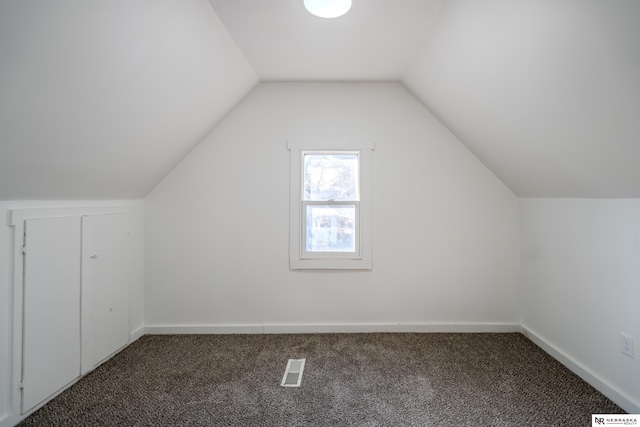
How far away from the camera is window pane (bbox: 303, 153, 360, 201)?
120 inches

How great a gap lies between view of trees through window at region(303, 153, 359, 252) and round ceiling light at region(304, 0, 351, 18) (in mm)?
1362

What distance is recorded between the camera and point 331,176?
3057 millimetres

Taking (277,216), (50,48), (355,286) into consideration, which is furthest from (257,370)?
(50,48)

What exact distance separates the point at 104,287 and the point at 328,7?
2609 mm

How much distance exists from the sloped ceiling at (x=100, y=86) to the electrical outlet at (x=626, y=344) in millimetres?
3228

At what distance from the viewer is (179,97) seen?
2.19 meters

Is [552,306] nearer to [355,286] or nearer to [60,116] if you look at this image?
[355,286]

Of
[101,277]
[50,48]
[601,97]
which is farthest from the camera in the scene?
[101,277]

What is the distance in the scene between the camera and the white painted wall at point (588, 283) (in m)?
1.87

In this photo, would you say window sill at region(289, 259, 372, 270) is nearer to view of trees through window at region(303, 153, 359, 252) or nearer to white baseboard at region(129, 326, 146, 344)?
view of trees through window at region(303, 153, 359, 252)

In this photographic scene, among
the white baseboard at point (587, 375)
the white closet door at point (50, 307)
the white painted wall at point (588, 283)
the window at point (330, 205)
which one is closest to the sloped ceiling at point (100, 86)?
the white closet door at point (50, 307)

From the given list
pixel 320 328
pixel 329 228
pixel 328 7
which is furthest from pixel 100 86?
pixel 320 328

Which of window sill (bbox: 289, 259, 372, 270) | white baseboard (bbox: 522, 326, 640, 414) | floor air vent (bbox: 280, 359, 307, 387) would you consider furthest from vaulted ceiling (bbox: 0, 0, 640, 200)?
floor air vent (bbox: 280, 359, 307, 387)

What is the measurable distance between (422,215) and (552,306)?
128 cm
